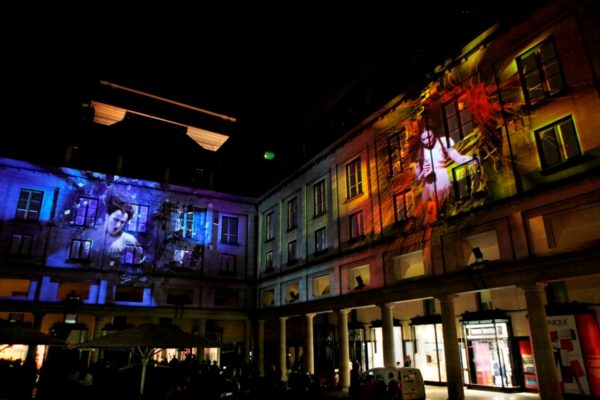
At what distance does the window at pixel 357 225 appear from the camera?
2661cm

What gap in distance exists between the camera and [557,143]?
54.9ft

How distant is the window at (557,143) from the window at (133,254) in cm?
3137

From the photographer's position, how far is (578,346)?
18.3m

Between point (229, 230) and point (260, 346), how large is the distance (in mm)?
11153

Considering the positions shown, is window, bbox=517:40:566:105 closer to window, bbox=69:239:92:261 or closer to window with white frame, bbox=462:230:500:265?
window with white frame, bbox=462:230:500:265

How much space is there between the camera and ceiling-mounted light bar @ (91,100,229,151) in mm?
22375

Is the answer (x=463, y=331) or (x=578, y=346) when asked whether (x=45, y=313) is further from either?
(x=578, y=346)

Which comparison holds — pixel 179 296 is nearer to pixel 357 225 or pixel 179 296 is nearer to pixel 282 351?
pixel 282 351

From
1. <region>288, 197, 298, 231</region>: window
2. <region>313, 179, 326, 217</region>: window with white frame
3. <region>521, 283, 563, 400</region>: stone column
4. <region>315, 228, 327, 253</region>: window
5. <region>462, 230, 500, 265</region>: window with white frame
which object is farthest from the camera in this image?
<region>288, 197, 298, 231</region>: window

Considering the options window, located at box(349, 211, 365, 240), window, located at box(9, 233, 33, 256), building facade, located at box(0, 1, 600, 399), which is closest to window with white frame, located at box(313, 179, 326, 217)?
building facade, located at box(0, 1, 600, 399)

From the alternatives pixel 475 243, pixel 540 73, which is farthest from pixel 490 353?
pixel 540 73

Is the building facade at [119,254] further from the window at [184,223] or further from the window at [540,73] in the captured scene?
the window at [540,73]

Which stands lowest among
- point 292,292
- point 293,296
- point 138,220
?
point 293,296

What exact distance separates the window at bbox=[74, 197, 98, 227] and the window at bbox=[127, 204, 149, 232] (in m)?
2.91
